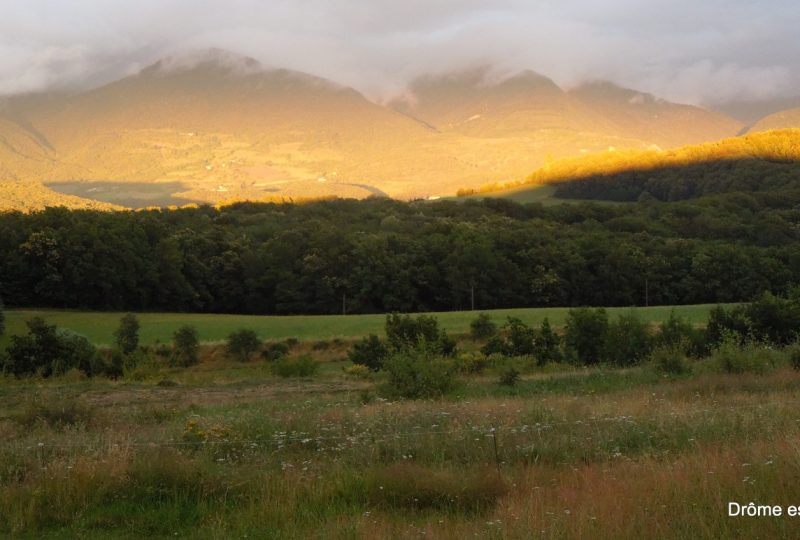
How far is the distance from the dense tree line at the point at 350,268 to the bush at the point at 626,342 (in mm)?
46535

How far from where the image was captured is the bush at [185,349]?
4703 cm

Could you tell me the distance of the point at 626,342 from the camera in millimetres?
32594

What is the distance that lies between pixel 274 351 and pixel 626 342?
24452 mm

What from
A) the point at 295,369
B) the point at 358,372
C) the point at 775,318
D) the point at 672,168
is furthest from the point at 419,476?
the point at 672,168

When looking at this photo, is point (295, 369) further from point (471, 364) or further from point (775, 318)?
→ point (775, 318)

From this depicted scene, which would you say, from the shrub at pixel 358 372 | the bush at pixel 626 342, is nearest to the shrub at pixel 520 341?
the bush at pixel 626 342

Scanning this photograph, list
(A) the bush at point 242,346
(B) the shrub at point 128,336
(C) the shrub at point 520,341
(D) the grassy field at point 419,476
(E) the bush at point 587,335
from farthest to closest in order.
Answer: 1. (A) the bush at point 242,346
2. (B) the shrub at point 128,336
3. (C) the shrub at point 520,341
4. (E) the bush at point 587,335
5. (D) the grassy field at point 419,476

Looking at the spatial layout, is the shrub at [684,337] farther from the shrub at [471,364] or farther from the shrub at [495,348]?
the shrub at [495,348]

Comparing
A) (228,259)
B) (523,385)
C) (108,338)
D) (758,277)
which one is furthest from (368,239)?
(523,385)

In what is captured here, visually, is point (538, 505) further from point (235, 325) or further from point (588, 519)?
point (235, 325)

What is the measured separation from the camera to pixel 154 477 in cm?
823

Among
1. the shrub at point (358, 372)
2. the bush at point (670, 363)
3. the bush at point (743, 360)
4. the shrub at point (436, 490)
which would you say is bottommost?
the shrub at point (358, 372)

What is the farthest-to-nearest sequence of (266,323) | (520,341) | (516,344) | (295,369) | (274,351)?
(266,323), (274,351), (516,344), (520,341), (295,369)

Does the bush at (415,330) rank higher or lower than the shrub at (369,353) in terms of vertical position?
higher
